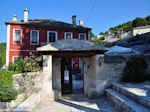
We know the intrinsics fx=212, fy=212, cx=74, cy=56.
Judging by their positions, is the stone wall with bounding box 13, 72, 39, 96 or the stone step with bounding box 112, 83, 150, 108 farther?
the stone wall with bounding box 13, 72, 39, 96

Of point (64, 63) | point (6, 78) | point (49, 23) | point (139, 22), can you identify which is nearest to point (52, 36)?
point (49, 23)

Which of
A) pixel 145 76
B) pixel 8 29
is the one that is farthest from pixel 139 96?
pixel 8 29

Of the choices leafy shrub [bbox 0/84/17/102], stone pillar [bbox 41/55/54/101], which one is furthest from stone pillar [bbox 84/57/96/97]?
leafy shrub [bbox 0/84/17/102]

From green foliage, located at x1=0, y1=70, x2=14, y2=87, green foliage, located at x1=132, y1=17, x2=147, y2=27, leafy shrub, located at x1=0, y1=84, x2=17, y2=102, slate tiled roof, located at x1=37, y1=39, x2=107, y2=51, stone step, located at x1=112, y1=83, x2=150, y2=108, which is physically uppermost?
green foliage, located at x1=132, y1=17, x2=147, y2=27

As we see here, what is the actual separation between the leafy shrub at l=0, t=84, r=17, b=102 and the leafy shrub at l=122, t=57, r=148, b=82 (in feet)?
17.5

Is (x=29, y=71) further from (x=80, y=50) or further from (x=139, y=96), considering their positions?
(x=139, y=96)

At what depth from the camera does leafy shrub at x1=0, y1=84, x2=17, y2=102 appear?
31.6 ft

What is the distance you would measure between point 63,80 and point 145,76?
458 centimetres

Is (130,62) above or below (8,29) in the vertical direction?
below

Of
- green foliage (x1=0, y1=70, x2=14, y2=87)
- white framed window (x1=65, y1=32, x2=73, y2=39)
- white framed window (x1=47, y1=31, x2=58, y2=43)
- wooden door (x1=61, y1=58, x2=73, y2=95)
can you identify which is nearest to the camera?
green foliage (x1=0, y1=70, x2=14, y2=87)

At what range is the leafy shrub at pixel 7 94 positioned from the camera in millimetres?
9625

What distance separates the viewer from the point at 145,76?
10.3m

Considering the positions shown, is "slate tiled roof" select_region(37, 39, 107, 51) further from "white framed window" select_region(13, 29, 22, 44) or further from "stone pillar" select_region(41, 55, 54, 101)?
"white framed window" select_region(13, 29, 22, 44)

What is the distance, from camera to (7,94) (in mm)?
9664
